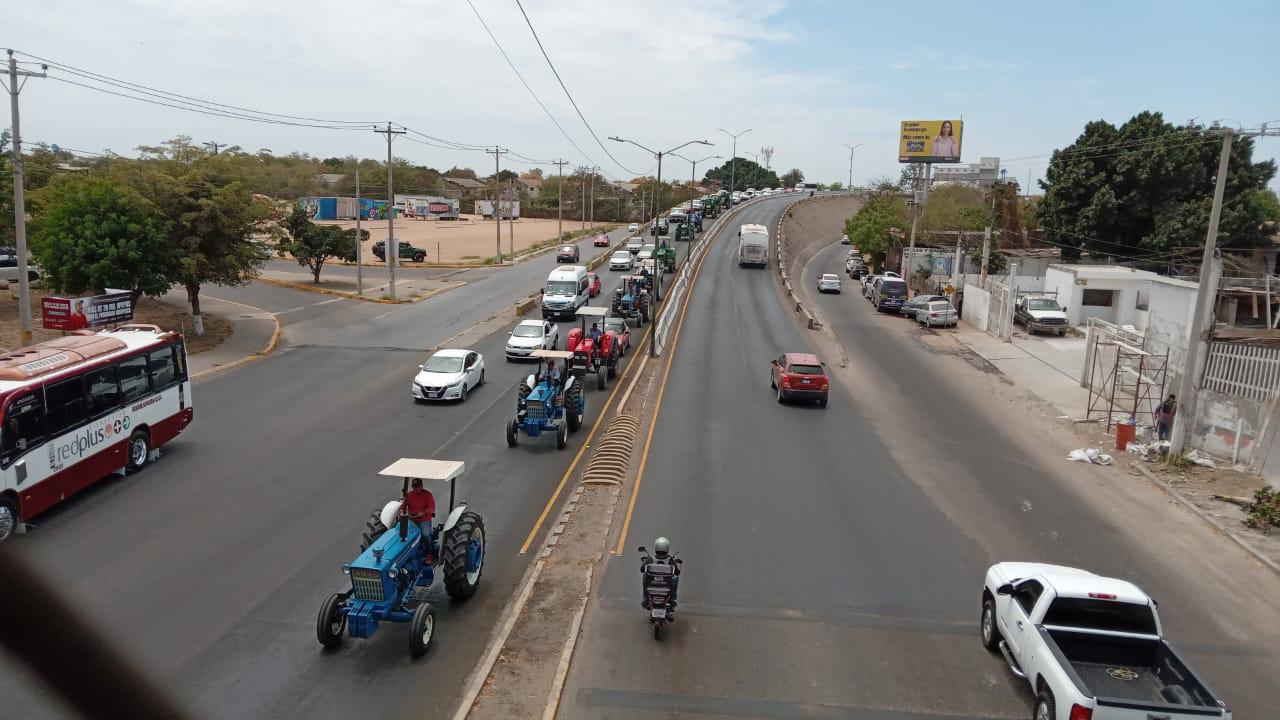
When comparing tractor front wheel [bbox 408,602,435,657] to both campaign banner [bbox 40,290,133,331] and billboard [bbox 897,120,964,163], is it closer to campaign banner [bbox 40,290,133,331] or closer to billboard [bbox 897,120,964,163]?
campaign banner [bbox 40,290,133,331]

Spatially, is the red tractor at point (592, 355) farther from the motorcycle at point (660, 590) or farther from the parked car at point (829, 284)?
the parked car at point (829, 284)

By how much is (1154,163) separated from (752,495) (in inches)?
1928

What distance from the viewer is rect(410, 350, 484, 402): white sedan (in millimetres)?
25203

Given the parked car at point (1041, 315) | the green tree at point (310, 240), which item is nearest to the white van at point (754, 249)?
the parked car at point (1041, 315)

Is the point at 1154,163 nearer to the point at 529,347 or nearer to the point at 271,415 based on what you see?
the point at 529,347

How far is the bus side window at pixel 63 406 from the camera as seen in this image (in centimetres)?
1530

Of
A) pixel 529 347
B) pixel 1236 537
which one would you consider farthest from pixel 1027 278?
pixel 1236 537

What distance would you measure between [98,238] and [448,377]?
15408mm

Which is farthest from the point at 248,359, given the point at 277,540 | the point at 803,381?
the point at 803,381

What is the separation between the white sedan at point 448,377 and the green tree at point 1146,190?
45966mm

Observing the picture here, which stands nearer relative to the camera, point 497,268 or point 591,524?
point 591,524

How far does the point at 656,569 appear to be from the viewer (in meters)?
11.4

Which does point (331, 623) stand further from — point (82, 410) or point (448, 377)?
point (448, 377)

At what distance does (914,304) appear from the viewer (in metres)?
47.3
